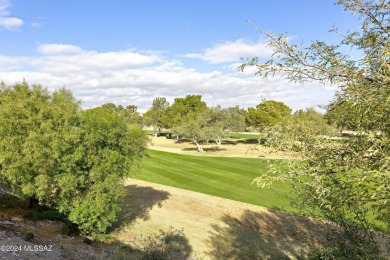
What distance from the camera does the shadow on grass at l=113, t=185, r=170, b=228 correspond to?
25.7 metres

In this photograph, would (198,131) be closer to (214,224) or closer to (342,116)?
(214,224)

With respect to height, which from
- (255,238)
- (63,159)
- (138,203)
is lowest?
(255,238)

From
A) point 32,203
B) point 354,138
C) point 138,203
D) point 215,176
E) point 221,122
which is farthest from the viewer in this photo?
point 221,122

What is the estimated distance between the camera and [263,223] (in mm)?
26500

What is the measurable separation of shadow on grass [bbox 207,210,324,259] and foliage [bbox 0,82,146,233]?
8.61 m

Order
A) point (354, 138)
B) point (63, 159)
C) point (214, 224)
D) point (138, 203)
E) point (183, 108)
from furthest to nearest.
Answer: point (183, 108)
point (138, 203)
point (214, 224)
point (63, 159)
point (354, 138)

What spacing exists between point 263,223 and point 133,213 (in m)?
12.1

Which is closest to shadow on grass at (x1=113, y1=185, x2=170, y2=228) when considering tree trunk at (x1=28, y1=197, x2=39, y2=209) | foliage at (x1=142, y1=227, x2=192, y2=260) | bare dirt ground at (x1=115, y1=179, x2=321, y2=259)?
bare dirt ground at (x1=115, y1=179, x2=321, y2=259)

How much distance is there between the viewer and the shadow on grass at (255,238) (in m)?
20.3

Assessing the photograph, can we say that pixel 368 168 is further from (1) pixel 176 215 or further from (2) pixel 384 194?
(1) pixel 176 215

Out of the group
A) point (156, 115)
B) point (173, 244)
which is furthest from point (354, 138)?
point (156, 115)

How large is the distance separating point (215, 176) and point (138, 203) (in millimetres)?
16501

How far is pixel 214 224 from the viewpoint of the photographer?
85.3ft

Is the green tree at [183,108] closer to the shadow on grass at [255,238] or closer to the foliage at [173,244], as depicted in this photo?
the shadow on grass at [255,238]
